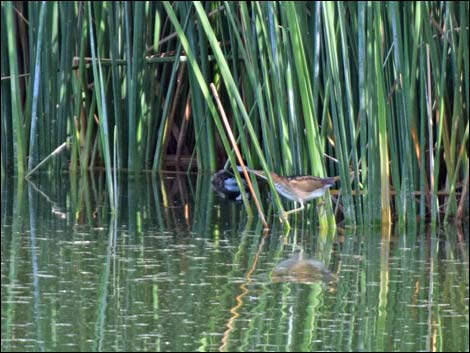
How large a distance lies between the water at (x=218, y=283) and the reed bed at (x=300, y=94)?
0.35m

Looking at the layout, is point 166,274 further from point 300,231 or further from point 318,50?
point 318,50

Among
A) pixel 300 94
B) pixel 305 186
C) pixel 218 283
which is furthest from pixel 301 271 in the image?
pixel 300 94

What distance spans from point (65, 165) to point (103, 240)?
323 centimetres

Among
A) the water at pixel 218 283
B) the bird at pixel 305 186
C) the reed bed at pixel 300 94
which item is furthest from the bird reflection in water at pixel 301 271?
the reed bed at pixel 300 94

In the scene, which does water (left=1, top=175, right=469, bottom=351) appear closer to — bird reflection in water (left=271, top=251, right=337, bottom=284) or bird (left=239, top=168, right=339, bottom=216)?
bird reflection in water (left=271, top=251, right=337, bottom=284)

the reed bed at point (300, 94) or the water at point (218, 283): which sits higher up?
the reed bed at point (300, 94)

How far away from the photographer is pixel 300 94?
19.0ft

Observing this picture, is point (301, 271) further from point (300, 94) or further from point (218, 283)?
point (300, 94)

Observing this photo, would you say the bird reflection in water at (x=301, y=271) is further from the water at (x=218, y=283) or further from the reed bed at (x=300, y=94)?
the reed bed at (x=300, y=94)

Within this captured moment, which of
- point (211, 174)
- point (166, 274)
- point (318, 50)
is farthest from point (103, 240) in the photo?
point (211, 174)

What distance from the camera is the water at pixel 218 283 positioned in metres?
3.72

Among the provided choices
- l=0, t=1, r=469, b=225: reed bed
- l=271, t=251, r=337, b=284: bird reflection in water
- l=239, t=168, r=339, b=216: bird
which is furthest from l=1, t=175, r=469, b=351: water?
l=0, t=1, r=469, b=225: reed bed

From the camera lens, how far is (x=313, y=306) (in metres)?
4.17

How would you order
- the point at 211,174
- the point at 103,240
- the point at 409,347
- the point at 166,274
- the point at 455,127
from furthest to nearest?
the point at 211,174 < the point at 455,127 < the point at 103,240 < the point at 166,274 < the point at 409,347
